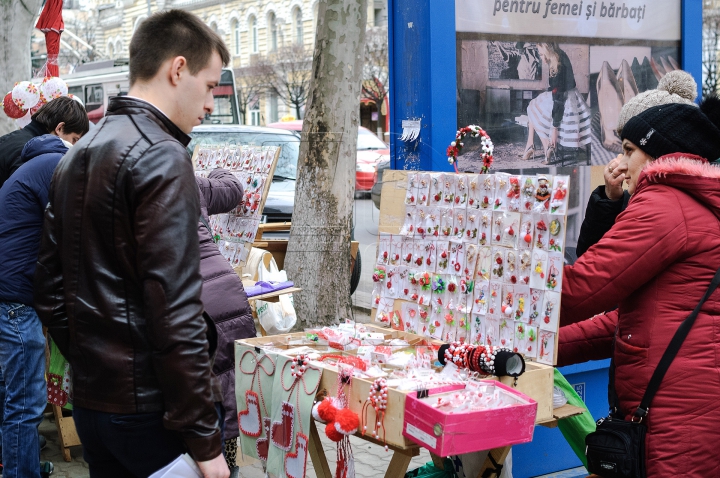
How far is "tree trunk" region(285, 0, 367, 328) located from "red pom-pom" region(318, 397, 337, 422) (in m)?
3.85

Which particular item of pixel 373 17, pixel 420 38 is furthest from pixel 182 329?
pixel 373 17

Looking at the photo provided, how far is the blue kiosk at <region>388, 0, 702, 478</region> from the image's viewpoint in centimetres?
407

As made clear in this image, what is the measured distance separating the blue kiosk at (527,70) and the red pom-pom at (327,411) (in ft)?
5.07

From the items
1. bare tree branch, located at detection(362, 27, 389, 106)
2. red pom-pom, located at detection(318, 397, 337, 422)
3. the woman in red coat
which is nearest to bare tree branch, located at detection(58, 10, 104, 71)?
bare tree branch, located at detection(362, 27, 389, 106)

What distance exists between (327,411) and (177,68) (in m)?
1.36

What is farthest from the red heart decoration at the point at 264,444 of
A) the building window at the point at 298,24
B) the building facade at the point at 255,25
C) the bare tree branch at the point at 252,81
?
the building window at the point at 298,24

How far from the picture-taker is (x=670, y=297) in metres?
2.74

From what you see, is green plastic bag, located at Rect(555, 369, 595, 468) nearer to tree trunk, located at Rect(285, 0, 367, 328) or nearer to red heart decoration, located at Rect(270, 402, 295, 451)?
red heart decoration, located at Rect(270, 402, 295, 451)

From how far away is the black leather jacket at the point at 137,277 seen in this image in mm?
1973

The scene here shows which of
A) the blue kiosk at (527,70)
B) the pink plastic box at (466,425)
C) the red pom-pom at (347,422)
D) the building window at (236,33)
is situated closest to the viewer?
the pink plastic box at (466,425)

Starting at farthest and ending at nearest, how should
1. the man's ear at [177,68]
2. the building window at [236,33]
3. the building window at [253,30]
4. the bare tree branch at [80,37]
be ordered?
1. the building window at [236,33]
2. the building window at [253,30]
3. the bare tree branch at [80,37]
4. the man's ear at [177,68]

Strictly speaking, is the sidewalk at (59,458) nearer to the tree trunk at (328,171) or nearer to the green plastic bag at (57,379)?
the green plastic bag at (57,379)

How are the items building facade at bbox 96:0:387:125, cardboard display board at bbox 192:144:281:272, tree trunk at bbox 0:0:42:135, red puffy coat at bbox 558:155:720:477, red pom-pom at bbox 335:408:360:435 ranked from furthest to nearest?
1. building facade at bbox 96:0:387:125
2. tree trunk at bbox 0:0:42:135
3. cardboard display board at bbox 192:144:281:272
4. red pom-pom at bbox 335:408:360:435
5. red puffy coat at bbox 558:155:720:477

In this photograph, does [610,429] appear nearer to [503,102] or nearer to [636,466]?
[636,466]
